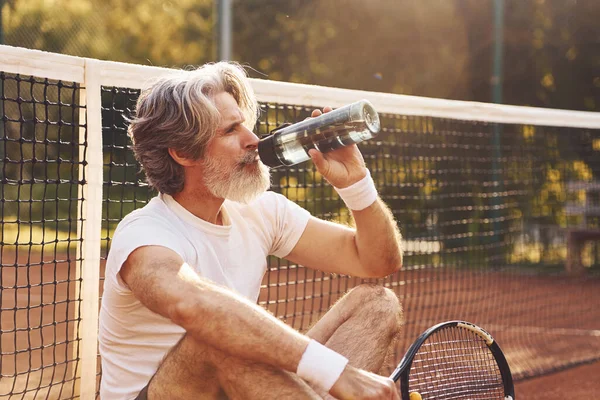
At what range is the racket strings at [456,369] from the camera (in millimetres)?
2611

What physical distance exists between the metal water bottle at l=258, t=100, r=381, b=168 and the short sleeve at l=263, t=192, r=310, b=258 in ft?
1.23

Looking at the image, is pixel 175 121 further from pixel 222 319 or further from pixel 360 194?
pixel 222 319

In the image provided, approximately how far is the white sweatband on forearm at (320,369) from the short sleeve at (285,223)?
836 millimetres

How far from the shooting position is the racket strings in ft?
8.57

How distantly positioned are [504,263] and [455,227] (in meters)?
0.78

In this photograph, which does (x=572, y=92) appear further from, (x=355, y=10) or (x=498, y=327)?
(x=498, y=327)

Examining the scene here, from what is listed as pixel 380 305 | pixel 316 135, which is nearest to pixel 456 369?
pixel 380 305

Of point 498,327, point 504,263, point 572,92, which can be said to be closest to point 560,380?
point 498,327

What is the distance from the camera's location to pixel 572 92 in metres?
9.84

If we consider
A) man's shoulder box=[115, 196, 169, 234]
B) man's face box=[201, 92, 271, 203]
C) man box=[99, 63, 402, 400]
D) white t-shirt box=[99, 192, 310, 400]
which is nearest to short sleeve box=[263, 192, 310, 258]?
man box=[99, 63, 402, 400]

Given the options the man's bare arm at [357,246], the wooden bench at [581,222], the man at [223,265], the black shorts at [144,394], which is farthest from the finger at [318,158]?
the wooden bench at [581,222]

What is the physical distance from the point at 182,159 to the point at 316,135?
442 mm

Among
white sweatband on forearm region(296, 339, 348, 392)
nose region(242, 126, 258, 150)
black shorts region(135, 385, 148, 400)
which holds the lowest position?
black shorts region(135, 385, 148, 400)

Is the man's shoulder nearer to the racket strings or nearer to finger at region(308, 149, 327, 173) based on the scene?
finger at region(308, 149, 327, 173)
